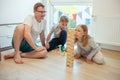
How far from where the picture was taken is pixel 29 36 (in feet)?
6.71

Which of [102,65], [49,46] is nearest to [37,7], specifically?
[49,46]

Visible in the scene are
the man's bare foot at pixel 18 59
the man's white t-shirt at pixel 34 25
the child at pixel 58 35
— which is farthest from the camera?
the child at pixel 58 35

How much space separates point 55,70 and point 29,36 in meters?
0.54

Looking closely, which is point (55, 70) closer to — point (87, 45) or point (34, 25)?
point (87, 45)

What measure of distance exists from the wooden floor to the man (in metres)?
0.09

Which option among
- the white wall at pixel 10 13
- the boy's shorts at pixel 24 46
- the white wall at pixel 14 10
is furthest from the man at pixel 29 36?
the white wall at pixel 14 10

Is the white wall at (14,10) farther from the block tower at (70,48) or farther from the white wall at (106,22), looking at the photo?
the block tower at (70,48)

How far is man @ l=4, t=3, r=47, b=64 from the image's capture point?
208cm

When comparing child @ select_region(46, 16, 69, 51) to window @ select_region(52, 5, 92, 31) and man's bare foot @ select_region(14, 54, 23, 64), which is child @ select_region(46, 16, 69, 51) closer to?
man's bare foot @ select_region(14, 54, 23, 64)

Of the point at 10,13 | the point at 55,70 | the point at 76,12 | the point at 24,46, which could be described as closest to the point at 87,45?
the point at 55,70

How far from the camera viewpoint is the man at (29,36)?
2.08m

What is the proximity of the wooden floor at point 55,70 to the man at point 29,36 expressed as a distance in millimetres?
86

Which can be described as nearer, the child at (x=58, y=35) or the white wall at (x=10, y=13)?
the child at (x=58, y=35)

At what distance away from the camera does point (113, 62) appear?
2.14 meters
